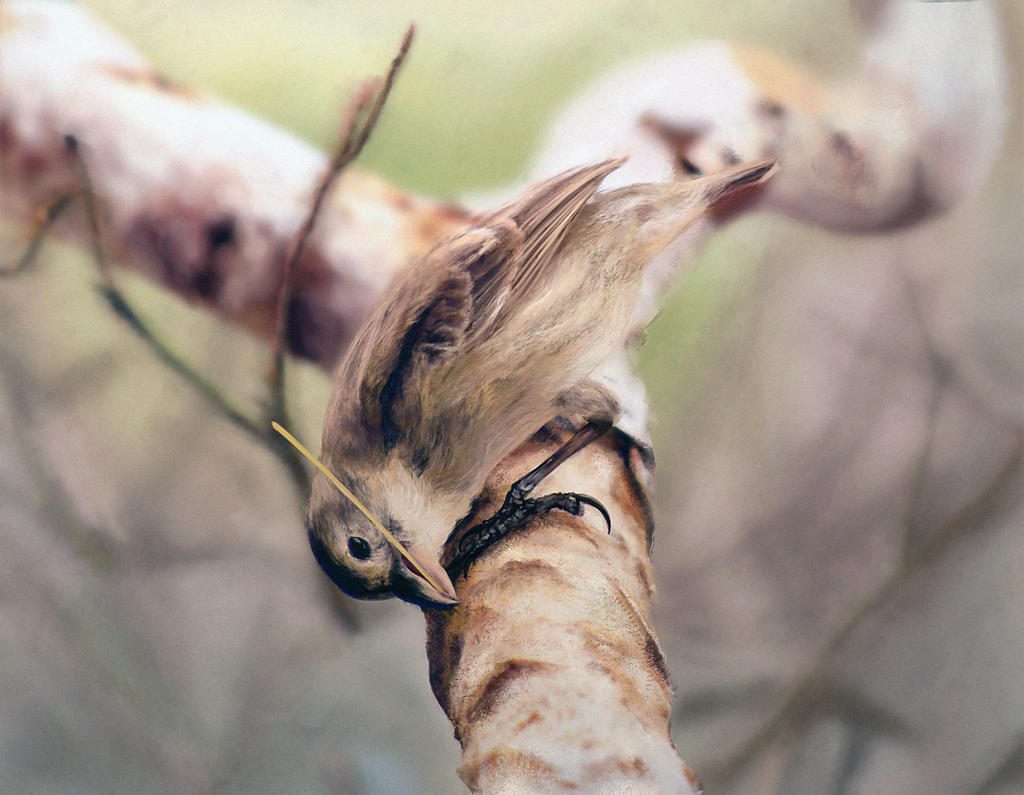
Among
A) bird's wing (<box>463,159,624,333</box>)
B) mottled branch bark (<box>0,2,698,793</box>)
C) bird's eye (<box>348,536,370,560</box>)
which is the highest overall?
bird's wing (<box>463,159,624,333</box>)

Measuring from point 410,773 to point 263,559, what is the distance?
448 mm

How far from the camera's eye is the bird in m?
1.07

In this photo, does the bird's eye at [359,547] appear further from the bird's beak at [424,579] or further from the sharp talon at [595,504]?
the sharp talon at [595,504]

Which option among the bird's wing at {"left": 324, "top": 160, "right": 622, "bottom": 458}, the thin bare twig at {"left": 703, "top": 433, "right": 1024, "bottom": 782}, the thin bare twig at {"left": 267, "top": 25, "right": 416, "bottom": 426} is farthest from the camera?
the thin bare twig at {"left": 703, "top": 433, "right": 1024, "bottom": 782}

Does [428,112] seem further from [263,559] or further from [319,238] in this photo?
[263,559]

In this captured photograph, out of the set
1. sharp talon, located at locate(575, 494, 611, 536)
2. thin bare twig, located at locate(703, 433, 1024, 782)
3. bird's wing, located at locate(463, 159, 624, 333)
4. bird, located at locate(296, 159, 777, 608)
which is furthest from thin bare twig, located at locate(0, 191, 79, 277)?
thin bare twig, located at locate(703, 433, 1024, 782)

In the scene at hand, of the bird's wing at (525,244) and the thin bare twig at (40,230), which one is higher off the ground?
the bird's wing at (525,244)

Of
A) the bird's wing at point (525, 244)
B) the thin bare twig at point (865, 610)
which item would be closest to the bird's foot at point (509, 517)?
the bird's wing at point (525, 244)

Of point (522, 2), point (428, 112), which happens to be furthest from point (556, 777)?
point (522, 2)

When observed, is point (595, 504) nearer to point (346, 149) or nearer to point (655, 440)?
point (655, 440)

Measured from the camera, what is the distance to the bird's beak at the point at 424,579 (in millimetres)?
1085

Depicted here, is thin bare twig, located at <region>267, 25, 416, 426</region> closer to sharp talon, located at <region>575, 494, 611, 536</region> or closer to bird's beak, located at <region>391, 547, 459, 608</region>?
Answer: bird's beak, located at <region>391, 547, 459, 608</region>

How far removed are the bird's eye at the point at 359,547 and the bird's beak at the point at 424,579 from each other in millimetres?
50

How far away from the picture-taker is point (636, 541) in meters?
1.18
